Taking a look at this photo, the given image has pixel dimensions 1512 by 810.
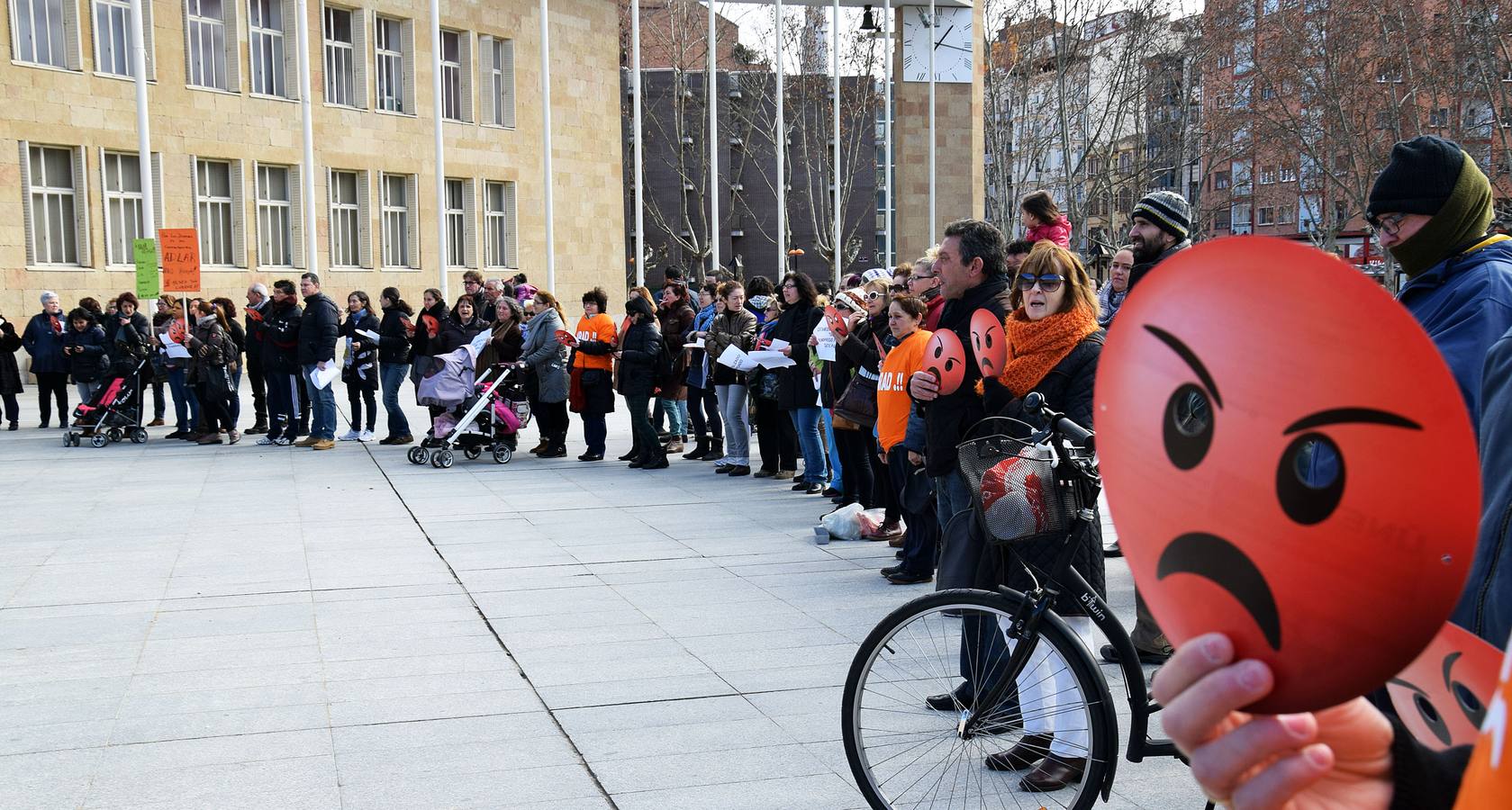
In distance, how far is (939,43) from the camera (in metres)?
36.0

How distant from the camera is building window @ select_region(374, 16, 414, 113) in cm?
3434

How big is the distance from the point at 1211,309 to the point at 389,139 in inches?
1385

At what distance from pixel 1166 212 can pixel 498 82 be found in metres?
33.2

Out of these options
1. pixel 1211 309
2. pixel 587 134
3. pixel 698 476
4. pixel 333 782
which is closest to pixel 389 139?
pixel 587 134

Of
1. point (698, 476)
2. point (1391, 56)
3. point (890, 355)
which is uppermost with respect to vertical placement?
point (1391, 56)

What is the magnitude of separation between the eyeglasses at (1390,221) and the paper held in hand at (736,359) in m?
9.25

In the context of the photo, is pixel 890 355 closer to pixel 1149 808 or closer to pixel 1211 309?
pixel 1149 808

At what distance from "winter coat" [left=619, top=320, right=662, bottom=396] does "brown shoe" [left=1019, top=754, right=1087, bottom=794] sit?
10115 millimetres

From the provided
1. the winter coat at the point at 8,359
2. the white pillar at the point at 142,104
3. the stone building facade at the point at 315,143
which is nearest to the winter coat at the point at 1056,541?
the winter coat at the point at 8,359

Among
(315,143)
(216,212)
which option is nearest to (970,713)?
(216,212)

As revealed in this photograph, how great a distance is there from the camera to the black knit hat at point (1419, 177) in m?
2.88

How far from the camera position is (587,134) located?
37.8 metres

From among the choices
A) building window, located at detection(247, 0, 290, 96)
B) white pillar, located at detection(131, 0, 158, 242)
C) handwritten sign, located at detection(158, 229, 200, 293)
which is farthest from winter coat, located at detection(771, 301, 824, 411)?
building window, located at detection(247, 0, 290, 96)

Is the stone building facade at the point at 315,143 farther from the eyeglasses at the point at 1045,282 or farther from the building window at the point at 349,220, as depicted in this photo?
the eyeglasses at the point at 1045,282
